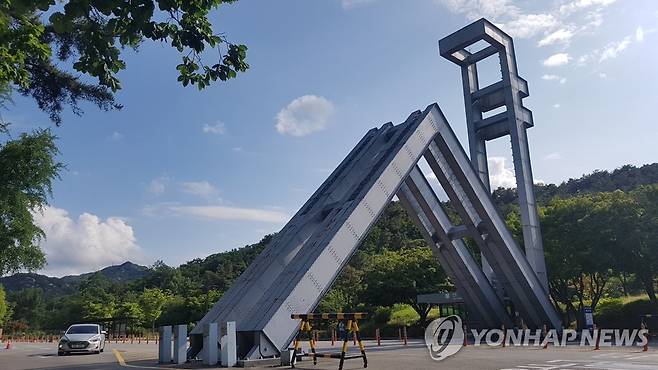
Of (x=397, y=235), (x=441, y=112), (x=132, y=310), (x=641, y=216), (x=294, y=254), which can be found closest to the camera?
(x=294, y=254)

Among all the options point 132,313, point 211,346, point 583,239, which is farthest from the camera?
point 132,313

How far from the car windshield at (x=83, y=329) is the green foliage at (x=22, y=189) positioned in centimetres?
377

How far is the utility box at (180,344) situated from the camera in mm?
14773

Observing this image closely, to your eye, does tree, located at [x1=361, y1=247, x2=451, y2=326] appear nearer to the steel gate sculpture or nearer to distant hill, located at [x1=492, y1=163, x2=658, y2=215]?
the steel gate sculpture

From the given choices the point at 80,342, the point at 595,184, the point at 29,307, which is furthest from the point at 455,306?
the point at 29,307

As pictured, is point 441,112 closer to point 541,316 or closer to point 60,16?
point 541,316

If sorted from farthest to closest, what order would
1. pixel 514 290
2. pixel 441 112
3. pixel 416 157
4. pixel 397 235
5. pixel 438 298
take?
pixel 397 235 < pixel 438 298 < pixel 514 290 < pixel 441 112 < pixel 416 157

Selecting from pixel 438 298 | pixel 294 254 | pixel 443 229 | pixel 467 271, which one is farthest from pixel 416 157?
pixel 438 298

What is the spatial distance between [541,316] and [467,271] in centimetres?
402

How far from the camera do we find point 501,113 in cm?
3045

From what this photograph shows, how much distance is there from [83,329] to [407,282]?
21347 millimetres

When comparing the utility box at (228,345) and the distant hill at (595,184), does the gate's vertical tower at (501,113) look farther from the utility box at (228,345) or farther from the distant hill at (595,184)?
the distant hill at (595,184)

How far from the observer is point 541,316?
2558 cm

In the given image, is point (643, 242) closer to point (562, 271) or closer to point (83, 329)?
point (562, 271)
